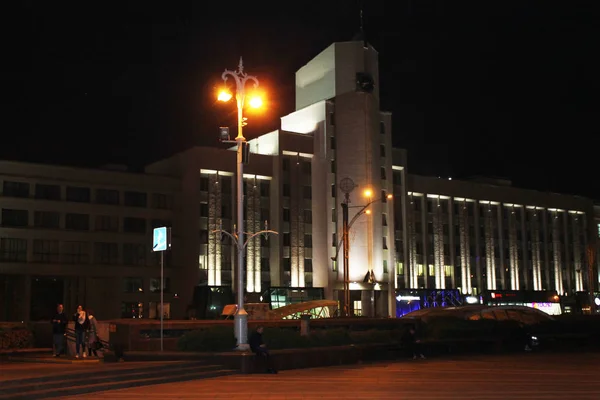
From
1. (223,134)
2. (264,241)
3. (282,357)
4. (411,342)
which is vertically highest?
(264,241)

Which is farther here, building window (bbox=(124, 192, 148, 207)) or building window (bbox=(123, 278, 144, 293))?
building window (bbox=(124, 192, 148, 207))

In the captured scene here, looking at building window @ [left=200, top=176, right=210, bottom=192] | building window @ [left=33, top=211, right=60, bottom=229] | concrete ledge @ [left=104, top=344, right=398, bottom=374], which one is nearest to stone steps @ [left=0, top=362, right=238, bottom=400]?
concrete ledge @ [left=104, top=344, right=398, bottom=374]

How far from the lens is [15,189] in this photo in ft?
214

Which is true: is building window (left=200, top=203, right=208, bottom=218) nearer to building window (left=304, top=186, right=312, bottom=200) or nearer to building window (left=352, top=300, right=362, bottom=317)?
building window (left=304, top=186, right=312, bottom=200)

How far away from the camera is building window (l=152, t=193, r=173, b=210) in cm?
7200

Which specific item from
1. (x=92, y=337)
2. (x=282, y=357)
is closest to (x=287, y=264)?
(x=92, y=337)

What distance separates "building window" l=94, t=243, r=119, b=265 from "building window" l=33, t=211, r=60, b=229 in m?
3.99

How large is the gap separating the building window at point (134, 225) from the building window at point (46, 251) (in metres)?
6.56

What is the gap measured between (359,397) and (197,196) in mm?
57140

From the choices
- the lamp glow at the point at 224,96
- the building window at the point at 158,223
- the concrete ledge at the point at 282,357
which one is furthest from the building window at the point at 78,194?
the lamp glow at the point at 224,96

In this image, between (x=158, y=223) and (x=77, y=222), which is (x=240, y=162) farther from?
(x=158, y=223)

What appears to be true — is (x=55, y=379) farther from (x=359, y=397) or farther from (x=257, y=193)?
(x=257, y=193)

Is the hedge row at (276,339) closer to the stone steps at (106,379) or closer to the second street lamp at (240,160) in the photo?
the second street lamp at (240,160)

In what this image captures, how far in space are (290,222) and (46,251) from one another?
24.3 metres
